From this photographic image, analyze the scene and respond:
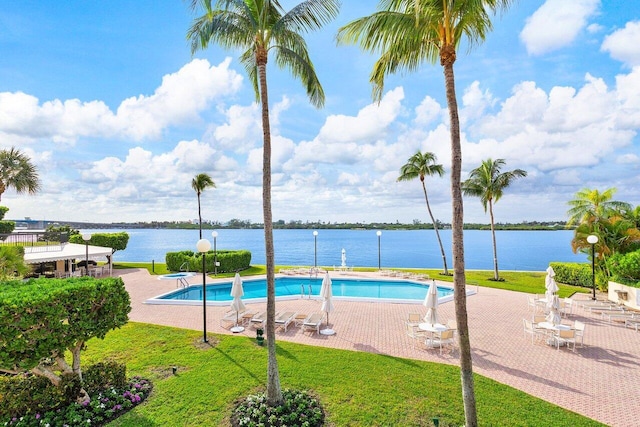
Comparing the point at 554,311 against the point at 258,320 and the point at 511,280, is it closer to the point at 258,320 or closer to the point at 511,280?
the point at 258,320

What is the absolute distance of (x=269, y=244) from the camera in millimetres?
6805

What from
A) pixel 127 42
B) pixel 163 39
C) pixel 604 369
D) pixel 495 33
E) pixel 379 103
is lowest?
pixel 604 369

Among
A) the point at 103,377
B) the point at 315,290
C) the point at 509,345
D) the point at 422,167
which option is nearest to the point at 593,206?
the point at 422,167

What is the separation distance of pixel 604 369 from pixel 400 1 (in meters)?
11.7

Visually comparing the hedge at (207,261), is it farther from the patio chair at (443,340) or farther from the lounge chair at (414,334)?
the patio chair at (443,340)

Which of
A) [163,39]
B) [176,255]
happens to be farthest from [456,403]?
[176,255]

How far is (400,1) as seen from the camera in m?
6.36

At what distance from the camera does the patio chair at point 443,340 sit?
10.5m

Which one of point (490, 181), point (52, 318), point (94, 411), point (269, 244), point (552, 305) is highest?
point (490, 181)

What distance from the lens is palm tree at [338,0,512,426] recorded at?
18.3ft

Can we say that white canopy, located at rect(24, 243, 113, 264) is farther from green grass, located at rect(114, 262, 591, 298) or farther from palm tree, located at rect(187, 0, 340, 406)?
palm tree, located at rect(187, 0, 340, 406)

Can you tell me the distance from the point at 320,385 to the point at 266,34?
879cm

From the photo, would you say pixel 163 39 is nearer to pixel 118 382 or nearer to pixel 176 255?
pixel 118 382

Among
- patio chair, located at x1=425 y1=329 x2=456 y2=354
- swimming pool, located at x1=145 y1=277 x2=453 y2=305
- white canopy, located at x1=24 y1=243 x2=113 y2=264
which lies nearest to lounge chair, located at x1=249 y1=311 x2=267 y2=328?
swimming pool, located at x1=145 y1=277 x2=453 y2=305
